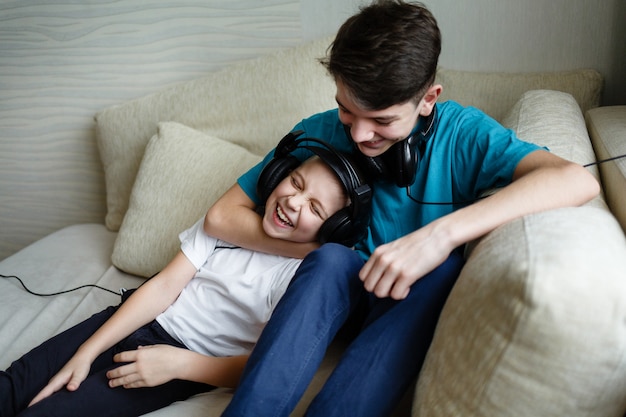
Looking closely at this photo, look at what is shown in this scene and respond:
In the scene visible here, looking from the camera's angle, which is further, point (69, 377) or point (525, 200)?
point (69, 377)

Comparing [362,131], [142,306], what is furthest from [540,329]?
[142,306]

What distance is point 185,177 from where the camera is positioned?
1593 mm

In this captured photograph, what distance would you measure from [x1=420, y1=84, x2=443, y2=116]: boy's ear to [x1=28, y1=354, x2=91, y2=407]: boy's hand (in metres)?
0.81

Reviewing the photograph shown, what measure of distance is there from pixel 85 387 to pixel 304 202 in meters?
0.54

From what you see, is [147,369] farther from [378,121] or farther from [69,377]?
[378,121]

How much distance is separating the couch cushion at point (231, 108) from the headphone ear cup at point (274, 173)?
1.52ft

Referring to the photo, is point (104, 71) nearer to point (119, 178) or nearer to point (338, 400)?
point (119, 178)

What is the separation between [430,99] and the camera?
3.53ft

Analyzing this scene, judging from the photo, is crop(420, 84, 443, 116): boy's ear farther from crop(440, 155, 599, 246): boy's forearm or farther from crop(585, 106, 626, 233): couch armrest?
crop(585, 106, 626, 233): couch armrest

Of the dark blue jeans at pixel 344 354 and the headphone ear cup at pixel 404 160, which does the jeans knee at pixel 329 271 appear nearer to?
the dark blue jeans at pixel 344 354

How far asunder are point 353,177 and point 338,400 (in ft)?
1.35

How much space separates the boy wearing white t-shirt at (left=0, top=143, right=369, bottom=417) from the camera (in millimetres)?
1067

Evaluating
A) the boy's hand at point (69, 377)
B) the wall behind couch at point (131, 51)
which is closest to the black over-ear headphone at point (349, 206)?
the boy's hand at point (69, 377)

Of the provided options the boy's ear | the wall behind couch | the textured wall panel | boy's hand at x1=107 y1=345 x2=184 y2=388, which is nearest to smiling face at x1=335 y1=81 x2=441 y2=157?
the boy's ear
